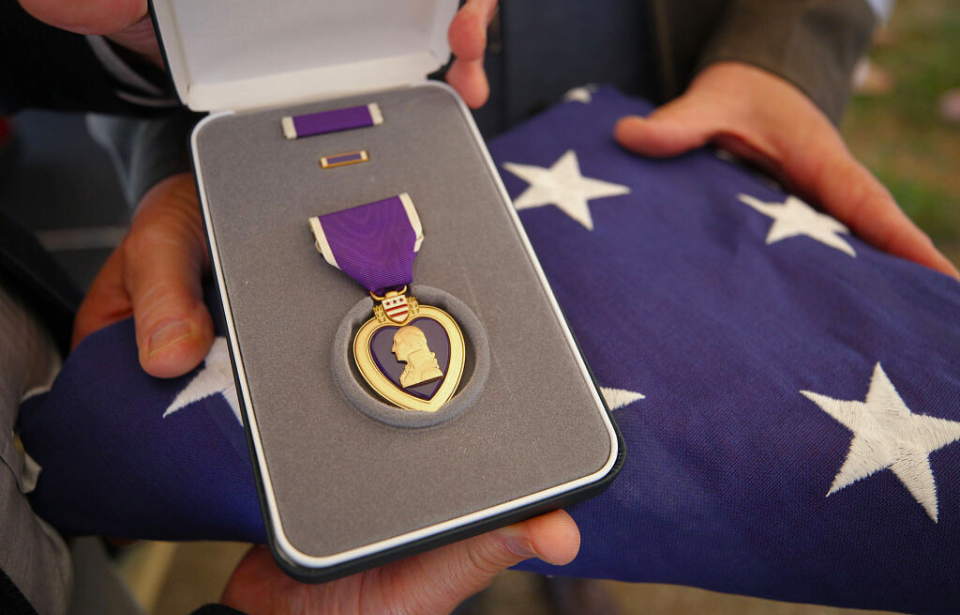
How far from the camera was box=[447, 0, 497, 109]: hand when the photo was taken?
504 millimetres

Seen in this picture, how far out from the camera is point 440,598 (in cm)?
42

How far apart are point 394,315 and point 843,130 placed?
1.17 meters

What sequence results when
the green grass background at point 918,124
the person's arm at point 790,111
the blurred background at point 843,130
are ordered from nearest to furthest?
1. the person's arm at point 790,111
2. the blurred background at point 843,130
3. the green grass background at point 918,124

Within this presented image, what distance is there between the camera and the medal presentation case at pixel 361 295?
0.36 m

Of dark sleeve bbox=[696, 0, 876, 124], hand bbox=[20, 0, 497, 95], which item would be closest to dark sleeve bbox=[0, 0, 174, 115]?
hand bbox=[20, 0, 497, 95]

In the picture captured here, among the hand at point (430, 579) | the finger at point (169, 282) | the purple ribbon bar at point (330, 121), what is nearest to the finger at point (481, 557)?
the hand at point (430, 579)

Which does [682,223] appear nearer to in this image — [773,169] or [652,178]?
[652,178]

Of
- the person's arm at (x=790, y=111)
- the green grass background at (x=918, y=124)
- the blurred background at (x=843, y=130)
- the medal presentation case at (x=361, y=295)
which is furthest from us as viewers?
the green grass background at (x=918, y=124)

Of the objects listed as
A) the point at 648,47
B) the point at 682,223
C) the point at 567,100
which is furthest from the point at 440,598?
the point at 648,47

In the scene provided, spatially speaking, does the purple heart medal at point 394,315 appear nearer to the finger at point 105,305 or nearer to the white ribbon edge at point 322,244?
the white ribbon edge at point 322,244

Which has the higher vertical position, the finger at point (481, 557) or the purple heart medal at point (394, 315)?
the purple heart medal at point (394, 315)

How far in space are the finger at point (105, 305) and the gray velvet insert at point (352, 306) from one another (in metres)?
0.13

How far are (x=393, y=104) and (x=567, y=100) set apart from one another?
0.22 metres

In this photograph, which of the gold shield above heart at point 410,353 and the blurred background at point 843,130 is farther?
the blurred background at point 843,130
